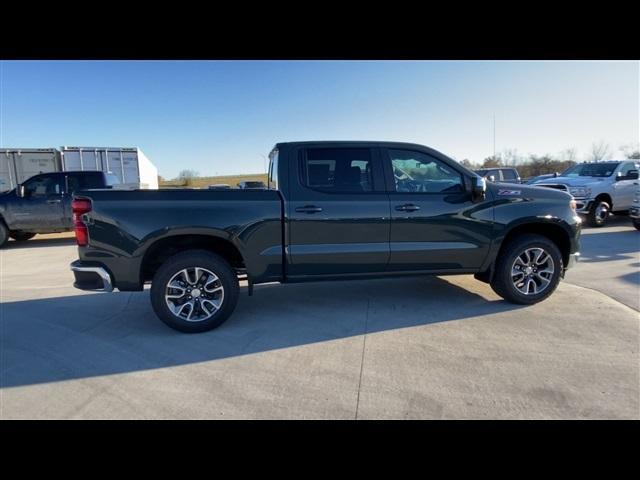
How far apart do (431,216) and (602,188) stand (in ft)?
33.7

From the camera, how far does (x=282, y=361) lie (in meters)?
3.11

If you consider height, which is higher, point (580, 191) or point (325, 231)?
point (580, 191)

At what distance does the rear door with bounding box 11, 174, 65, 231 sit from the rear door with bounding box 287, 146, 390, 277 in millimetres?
9263

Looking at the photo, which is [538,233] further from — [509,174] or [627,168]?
[509,174]

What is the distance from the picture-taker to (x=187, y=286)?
3.71 m

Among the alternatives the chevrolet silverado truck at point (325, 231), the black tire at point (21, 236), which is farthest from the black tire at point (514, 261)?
the black tire at point (21, 236)

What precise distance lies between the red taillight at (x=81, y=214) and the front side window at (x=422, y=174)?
3322mm

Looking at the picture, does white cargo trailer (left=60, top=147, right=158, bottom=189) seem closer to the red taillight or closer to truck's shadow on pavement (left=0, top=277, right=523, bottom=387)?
truck's shadow on pavement (left=0, top=277, right=523, bottom=387)

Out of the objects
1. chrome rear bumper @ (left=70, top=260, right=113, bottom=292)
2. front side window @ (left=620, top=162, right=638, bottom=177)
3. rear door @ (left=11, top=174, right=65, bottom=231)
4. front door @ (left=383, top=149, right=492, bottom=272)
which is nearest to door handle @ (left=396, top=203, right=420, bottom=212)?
front door @ (left=383, top=149, right=492, bottom=272)

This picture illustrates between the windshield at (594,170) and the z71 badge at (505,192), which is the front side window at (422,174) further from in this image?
the windshield at (594,170)

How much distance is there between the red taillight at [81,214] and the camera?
3.48 metres

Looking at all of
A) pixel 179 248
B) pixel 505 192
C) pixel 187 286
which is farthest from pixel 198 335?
pixel 505 192
